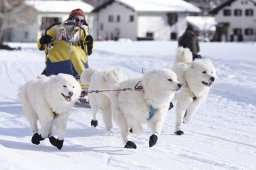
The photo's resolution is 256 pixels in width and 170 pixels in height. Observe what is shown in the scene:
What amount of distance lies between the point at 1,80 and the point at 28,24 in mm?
45515

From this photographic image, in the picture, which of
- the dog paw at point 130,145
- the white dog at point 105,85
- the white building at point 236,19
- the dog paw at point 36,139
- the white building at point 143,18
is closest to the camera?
the dog paw at point 130,145

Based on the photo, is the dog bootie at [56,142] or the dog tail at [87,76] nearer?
the dog bootie at [56,142]

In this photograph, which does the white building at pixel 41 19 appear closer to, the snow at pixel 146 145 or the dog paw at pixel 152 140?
the snow at pixel 146 145

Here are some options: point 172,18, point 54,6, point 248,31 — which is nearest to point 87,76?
point 172,18

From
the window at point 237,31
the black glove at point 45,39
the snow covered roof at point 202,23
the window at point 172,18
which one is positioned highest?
the black glove at point 45,39

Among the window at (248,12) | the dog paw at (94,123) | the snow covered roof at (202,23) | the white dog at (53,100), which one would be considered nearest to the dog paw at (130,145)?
the white dog at (53,100)

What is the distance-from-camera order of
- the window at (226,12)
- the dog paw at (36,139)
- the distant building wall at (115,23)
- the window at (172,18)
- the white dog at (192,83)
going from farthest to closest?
the window at (226,12) < the window at (172,18) < the distant building wall at (115,23) < the white dog at (192,83) < the dog paw at (36,139)

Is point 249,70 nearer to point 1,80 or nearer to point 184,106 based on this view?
point 1,80

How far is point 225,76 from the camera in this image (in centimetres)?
1518

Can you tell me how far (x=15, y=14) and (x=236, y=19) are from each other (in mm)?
22368

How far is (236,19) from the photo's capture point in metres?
61.0

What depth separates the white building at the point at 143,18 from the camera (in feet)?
195

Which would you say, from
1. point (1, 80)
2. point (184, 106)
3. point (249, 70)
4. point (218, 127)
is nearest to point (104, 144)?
point (184, 106)

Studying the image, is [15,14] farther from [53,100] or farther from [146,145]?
[53,100]
